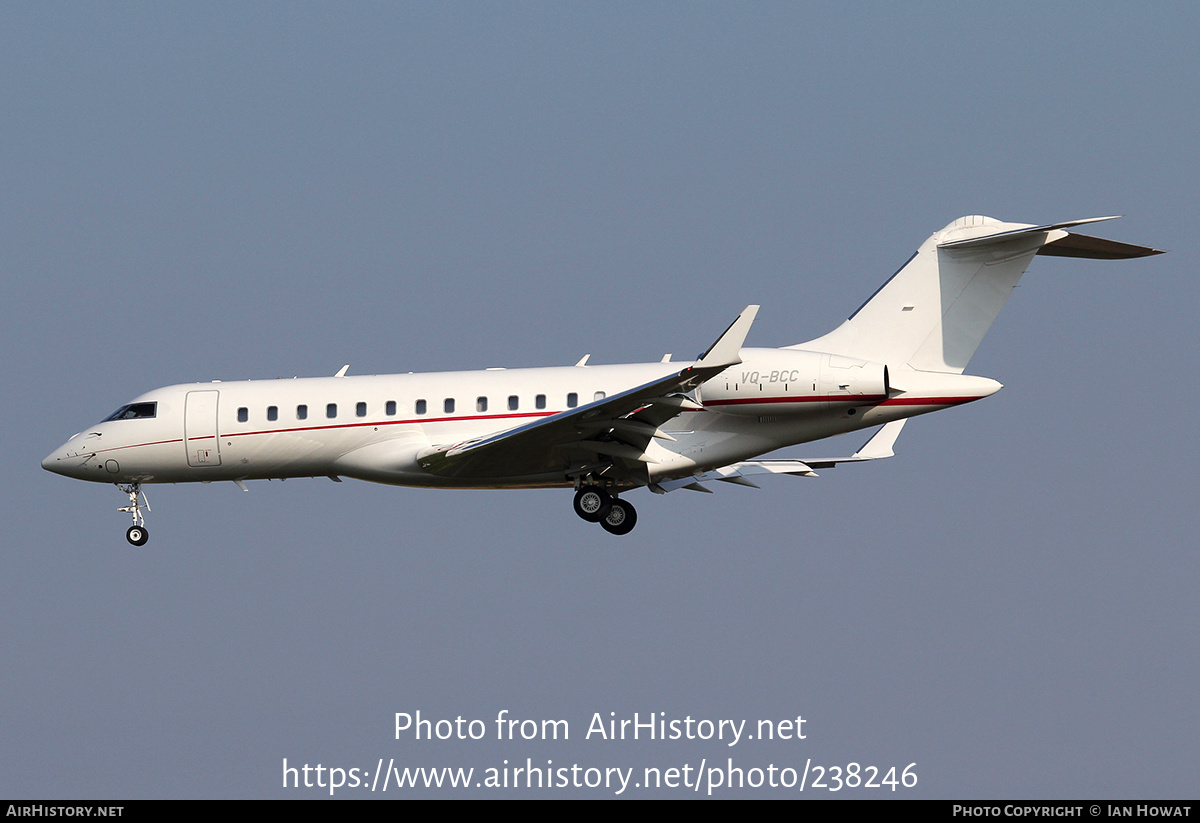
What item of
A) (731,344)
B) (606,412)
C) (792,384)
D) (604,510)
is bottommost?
(604,510)

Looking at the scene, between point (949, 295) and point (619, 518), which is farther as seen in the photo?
point (619, 518)

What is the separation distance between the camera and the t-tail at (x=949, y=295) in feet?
74.5

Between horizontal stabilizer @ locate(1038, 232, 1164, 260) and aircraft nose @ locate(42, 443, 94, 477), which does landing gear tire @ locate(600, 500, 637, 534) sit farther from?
aircraft nose @ locate(42, 443, 94, 477)

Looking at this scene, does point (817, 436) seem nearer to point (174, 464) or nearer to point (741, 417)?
point (741, 417)

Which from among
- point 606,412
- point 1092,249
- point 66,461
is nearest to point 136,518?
point 66,461

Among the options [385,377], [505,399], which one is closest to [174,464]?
[385,377]

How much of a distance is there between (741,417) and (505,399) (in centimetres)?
392

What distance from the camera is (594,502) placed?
2330cm

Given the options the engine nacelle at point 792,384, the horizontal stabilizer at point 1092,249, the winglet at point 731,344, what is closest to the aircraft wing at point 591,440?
the winglet at point 731,344

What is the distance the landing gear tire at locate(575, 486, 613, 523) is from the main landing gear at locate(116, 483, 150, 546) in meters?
7.98

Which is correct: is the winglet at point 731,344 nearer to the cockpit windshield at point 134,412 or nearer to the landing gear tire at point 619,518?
the landing gear tire at point 619,518

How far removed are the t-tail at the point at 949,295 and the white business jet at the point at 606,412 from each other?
24 millimetres

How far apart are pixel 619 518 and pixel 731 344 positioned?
4972 millimetres

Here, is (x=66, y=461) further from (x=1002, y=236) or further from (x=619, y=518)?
(x=1002, y=236)
